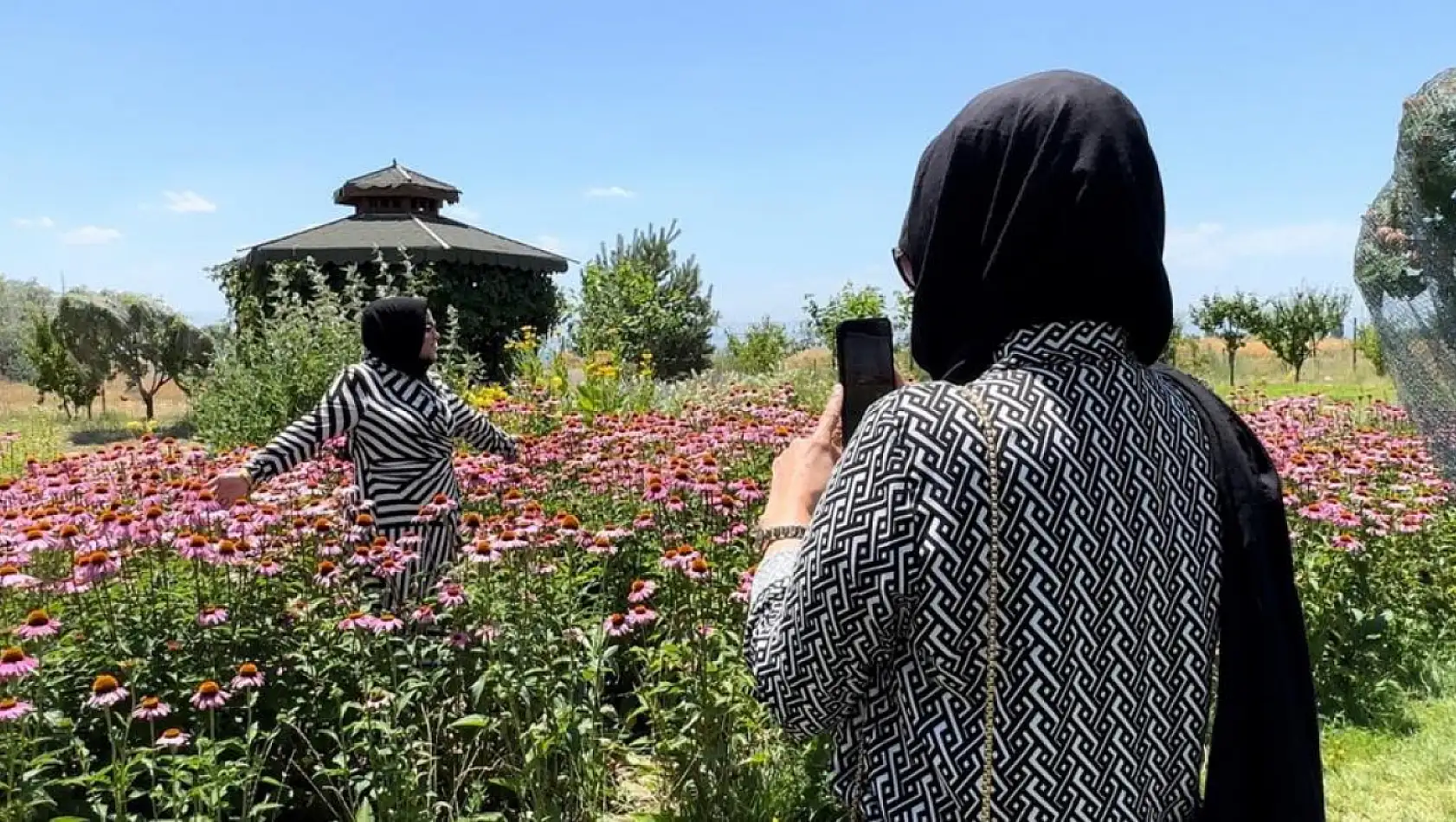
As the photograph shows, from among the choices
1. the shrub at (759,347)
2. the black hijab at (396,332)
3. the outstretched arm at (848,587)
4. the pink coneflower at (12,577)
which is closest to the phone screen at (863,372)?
the outstretched arm at (848,587)

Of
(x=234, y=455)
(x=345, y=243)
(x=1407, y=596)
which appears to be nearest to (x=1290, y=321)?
(x=345, y=243)

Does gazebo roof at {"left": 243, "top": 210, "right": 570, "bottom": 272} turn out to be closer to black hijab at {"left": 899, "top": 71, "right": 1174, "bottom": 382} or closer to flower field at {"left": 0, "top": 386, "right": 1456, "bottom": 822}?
flower field at {"left": 0, "top": 386, "right": 1456, "bottom": 822}

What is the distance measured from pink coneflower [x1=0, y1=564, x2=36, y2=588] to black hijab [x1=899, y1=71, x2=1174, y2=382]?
2.29 metres

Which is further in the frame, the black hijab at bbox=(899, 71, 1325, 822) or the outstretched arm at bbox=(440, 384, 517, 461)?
the outstretched arm at bbox=(440, 384, 517, 461)

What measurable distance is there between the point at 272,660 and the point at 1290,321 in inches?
1246

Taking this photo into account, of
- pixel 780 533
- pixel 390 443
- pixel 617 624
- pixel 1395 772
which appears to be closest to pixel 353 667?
pixel 617 624

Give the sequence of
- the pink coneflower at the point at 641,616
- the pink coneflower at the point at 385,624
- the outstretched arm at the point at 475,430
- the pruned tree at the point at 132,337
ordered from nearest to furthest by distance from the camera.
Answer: the pink coneflower at the point at 385,624 → the pink coneflower at the point at 641,616 → the outstretched arm at the point at 475,430 → the pruned tree at the point at 132,337

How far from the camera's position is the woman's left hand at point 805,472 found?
1.26 metres

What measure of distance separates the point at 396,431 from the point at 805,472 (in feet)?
8.70

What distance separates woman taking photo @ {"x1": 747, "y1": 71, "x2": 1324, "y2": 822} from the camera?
3.29ft

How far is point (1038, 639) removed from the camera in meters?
1.04

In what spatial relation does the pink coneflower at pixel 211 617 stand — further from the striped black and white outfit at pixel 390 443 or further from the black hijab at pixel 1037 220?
the black hijab at pixel 1037 220

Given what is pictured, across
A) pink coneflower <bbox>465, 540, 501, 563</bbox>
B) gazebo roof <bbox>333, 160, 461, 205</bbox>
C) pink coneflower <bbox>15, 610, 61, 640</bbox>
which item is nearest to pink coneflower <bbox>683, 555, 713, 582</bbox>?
pink coneflower <bbox>465, 540, 501, 563</bbox>

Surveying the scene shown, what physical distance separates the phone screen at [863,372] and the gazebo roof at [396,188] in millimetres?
17696
